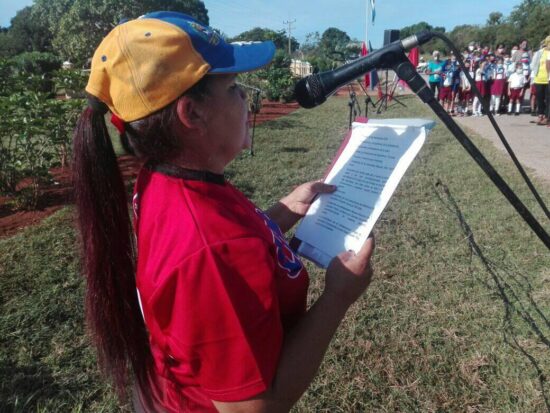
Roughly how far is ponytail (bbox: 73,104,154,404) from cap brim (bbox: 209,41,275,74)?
0.30m

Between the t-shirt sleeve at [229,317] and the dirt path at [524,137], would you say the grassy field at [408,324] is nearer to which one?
the t-shirt sleeve at [229,317]

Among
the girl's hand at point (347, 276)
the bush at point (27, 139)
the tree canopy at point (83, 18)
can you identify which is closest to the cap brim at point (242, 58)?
the girl's hand at point (347, 276)

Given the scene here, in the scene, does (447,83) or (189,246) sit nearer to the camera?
(189,246)

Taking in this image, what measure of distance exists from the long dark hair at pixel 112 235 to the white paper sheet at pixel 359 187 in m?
0.49

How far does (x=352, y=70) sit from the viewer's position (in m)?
1.02

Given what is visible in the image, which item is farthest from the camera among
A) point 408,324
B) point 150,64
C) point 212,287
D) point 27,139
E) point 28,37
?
point 28,37

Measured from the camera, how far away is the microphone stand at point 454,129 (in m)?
0.97

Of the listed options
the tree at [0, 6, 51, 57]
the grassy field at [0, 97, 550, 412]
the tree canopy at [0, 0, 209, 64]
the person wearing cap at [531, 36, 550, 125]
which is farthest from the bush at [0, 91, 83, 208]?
the tree at [0, 6, 51, 57]

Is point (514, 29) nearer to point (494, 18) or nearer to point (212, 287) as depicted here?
point (494, 18)

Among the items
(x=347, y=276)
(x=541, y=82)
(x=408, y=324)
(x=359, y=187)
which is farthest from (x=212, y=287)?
(x=541, y=82)

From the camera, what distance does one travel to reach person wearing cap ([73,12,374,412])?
82cm

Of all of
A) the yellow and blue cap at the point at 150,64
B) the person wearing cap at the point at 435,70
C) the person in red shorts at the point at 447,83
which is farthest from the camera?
the person wearing cap at the point at 435,70

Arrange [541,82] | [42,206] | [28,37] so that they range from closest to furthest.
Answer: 1. [42,206]
2. [541,82]
3. [28,37]

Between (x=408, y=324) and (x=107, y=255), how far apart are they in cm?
232
